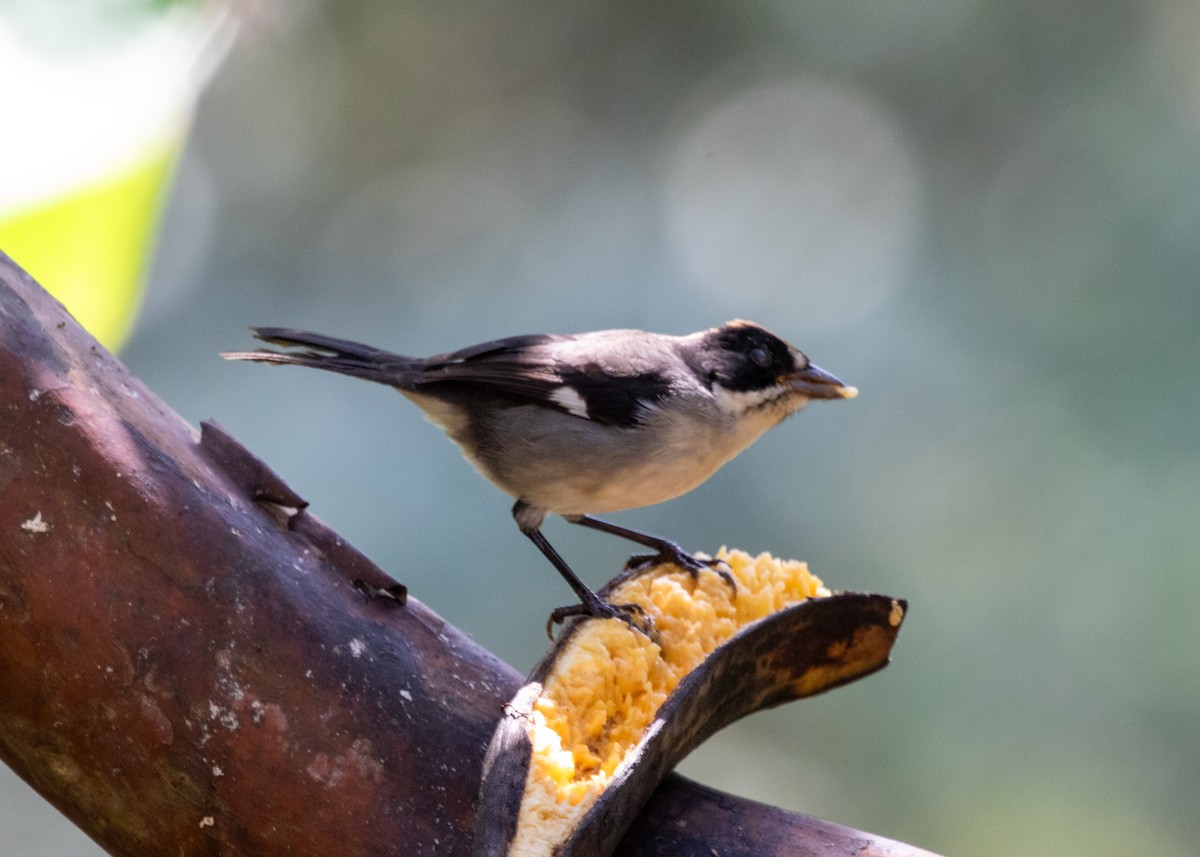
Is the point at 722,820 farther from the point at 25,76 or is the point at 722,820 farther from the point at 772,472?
the point at 772,472

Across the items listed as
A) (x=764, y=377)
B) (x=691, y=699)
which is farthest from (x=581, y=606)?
(x=764, y=377)

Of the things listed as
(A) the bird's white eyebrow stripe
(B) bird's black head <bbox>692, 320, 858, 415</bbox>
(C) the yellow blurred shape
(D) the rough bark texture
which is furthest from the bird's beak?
(C) the yellow blurred shape

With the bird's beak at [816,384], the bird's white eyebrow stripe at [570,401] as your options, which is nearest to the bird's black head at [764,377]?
the bird's beak at [816,384]

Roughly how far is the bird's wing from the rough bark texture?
1239mm

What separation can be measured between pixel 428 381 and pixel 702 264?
8.21ft

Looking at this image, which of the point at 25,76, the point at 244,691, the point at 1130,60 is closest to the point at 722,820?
the point at 244,691

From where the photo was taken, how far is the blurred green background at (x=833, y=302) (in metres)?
4.58

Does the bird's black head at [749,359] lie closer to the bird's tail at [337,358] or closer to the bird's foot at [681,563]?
the bird's foot at [681,563]

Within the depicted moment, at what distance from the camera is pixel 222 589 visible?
5.24 feet

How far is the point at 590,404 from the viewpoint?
2.91m

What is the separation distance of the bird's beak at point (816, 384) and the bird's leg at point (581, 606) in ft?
2.59

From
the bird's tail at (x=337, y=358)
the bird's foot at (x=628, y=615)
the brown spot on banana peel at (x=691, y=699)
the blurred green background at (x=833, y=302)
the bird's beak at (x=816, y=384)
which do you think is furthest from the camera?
the blurred green background at (x=833, y=302)

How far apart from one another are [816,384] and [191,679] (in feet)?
6.39

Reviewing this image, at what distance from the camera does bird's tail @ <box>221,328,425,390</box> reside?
8.93ft
